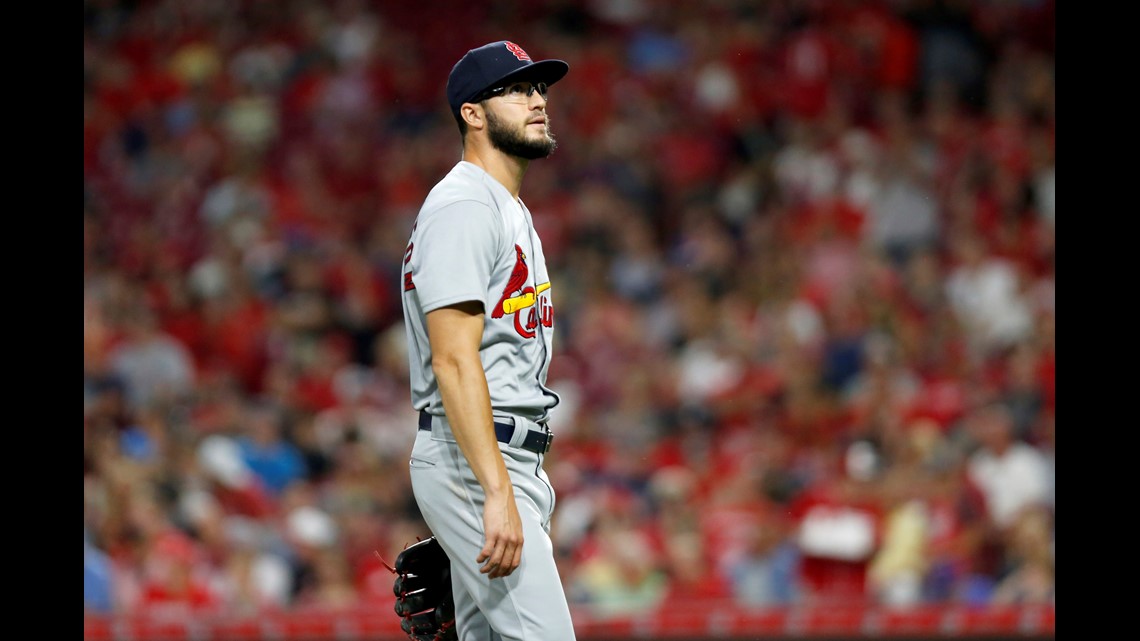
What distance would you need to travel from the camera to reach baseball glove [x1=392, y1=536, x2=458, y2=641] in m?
3.57

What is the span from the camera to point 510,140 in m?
3.52

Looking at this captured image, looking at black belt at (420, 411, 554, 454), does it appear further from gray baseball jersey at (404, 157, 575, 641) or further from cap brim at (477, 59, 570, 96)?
cap brim at (477, 59, 570, 96)

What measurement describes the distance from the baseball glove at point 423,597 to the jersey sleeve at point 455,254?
0.65 meters

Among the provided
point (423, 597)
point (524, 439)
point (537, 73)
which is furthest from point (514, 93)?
point (423, 597)

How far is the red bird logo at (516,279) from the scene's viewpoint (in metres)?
3.39

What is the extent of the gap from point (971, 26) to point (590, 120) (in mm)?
2645

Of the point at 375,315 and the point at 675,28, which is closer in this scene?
the point at 375,315

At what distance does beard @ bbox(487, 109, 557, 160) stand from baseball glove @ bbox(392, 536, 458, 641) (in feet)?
3.07

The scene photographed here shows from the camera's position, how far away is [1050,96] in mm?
9688

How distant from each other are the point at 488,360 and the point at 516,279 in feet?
0.64

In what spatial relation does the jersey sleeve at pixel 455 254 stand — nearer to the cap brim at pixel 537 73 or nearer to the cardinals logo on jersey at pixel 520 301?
the cardinals logo on jersey at pixel 520 301

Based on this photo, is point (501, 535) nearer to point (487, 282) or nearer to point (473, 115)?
point (487, 282)
